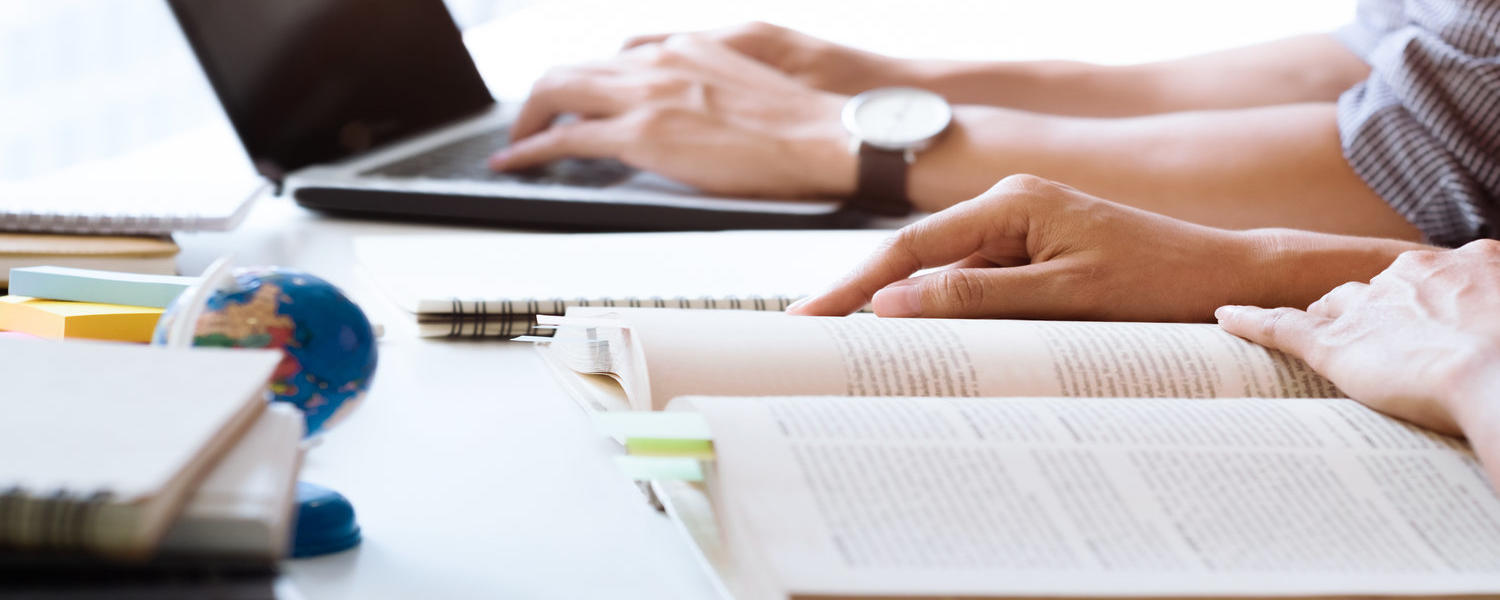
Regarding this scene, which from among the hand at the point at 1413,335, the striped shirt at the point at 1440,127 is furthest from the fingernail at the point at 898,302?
the striped shirt at the point at 1440,127

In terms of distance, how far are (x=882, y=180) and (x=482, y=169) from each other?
1.22ft

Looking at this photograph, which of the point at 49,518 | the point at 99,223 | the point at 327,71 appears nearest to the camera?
the point at 49,518

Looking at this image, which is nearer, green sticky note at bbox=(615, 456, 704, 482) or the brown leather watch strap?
green sticky note at bbox=(615, 456, 704, 482)

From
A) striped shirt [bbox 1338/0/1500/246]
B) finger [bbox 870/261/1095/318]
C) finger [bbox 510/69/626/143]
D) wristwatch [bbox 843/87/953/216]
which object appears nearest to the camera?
finger [bbox 870/261/1095/318]

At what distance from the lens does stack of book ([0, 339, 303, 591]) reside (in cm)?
30

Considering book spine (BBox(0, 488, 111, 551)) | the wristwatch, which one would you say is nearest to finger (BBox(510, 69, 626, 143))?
the wristwatch

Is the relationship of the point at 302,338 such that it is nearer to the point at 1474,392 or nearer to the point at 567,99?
the point at 1474,392

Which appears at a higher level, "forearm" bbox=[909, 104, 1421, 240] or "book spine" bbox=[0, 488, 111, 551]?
"forearm" bbox=[909, 104, 1421, 240]

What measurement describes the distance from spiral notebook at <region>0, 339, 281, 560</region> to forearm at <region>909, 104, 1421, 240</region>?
28.9 inches

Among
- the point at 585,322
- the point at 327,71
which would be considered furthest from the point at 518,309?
the point at 327,71

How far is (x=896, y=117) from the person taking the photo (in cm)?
107

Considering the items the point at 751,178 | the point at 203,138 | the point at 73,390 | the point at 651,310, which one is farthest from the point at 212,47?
the point at 73,390

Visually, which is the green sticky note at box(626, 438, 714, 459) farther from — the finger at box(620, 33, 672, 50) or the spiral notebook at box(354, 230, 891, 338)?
the finger at box(620, 33, 672, 50)

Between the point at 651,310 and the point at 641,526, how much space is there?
0.36ft
